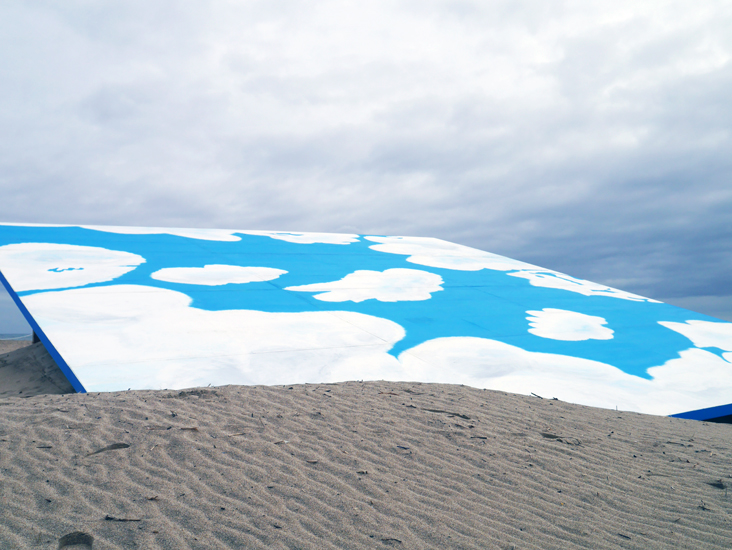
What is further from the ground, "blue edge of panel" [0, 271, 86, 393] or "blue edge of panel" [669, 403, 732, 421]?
"blue edge of panel" [669, 403, 732, 421]

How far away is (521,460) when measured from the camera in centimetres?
438

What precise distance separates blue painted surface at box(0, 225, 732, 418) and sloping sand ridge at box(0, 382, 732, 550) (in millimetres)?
2182

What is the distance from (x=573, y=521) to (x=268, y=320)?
6.77 m

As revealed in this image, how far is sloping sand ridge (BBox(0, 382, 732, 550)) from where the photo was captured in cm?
306

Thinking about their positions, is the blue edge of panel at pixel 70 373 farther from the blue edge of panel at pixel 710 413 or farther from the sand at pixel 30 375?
the sand at pixel 30 375

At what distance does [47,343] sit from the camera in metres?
7.18

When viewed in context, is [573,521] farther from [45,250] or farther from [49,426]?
[45,250]

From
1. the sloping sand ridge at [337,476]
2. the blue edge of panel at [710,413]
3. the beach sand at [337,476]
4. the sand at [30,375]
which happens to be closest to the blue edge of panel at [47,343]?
the beach sand at [337,476]

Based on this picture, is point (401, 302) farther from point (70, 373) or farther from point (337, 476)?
point (337, 476)

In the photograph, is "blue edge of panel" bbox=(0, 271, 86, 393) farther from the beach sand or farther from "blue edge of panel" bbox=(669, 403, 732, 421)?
"blue edge of panel" bbox=(669, 403, 732, 421)

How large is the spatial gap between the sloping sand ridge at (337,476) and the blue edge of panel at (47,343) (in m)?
0.69

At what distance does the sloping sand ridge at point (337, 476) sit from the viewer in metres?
3.06

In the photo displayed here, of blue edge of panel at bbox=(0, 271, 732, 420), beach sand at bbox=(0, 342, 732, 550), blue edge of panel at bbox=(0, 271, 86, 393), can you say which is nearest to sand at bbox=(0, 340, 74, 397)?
blue edge of panel at bbox=(0, 271, 86, 393)

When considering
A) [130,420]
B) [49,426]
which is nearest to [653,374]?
[130,420]
